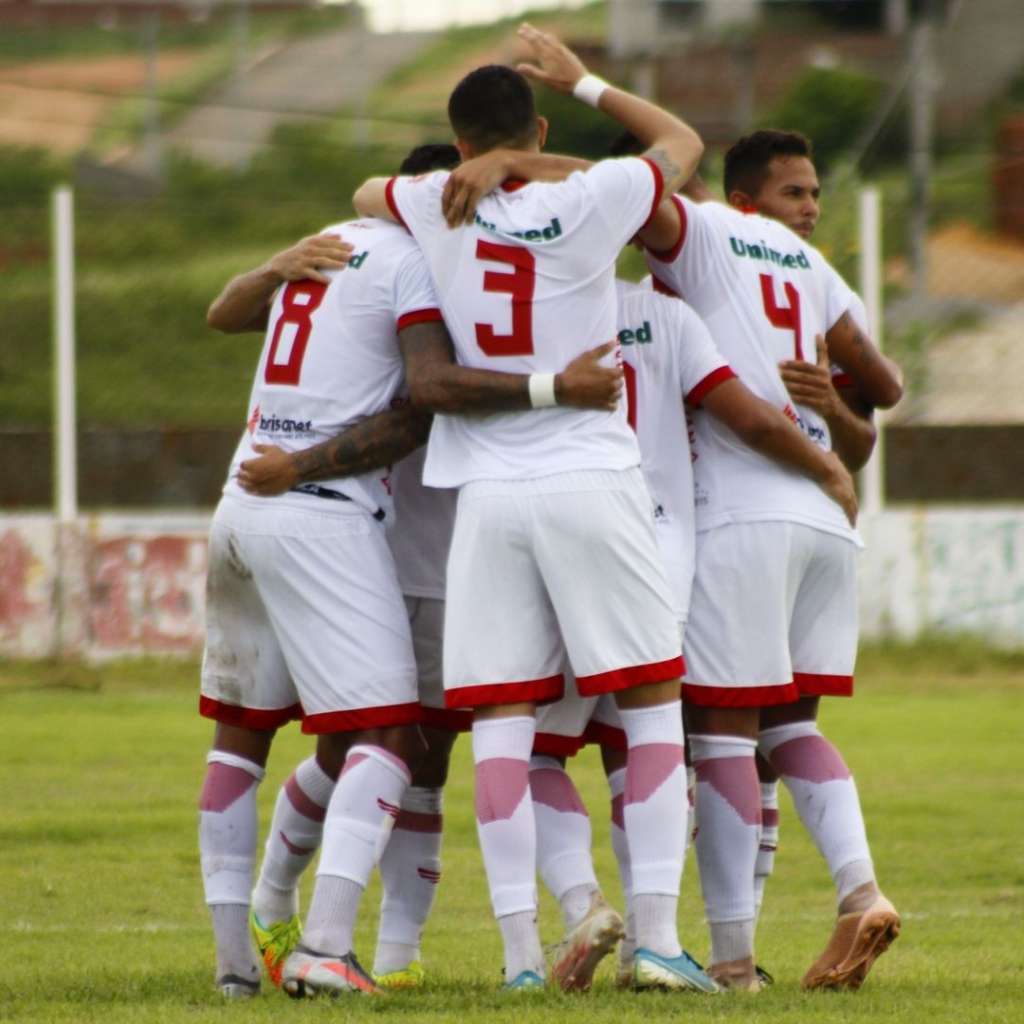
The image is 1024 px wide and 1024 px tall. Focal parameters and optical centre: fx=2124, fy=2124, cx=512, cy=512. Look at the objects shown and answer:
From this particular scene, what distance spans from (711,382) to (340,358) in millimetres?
959

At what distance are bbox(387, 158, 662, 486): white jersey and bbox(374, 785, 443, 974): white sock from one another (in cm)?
110

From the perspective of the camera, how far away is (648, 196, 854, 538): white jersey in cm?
558

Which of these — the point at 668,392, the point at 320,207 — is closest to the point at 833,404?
the point at 668,392

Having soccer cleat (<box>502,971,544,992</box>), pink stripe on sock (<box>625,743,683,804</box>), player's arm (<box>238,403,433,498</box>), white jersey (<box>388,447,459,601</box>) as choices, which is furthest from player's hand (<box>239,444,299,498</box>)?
soccer cleat (<box>502,971,544,992</box>)

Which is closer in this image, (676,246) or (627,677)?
(627,677)

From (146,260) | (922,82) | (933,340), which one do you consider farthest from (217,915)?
(922,82)

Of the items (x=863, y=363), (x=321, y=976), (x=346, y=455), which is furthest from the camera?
(x=863, y=363)

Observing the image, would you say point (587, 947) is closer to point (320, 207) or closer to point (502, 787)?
point (502, 787)

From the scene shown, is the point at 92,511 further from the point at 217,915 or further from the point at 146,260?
the point at 217,915

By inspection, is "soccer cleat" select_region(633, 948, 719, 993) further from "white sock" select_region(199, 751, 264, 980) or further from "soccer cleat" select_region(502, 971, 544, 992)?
"white sock" select_region(199, 751, 264, 980)

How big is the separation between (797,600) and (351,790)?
1.34 m

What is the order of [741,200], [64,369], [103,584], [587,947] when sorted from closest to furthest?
[587,947] → [741,200] → [103,584] → [64,369]

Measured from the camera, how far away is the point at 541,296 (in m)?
5.18

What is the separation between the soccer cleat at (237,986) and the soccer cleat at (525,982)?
73 centimetres
